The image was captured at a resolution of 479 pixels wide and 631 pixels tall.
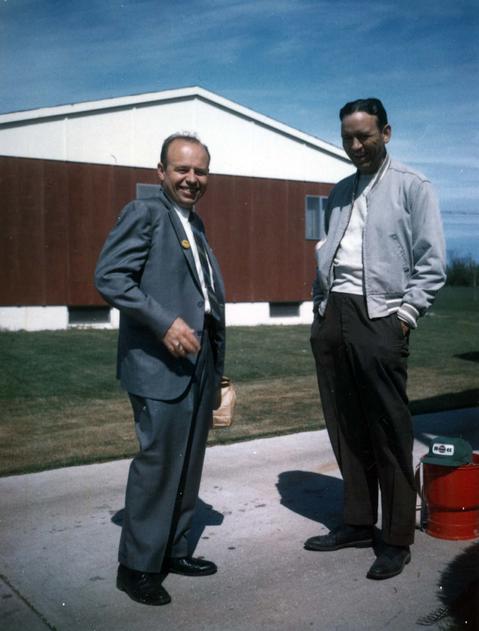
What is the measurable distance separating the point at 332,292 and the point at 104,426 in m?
3.79

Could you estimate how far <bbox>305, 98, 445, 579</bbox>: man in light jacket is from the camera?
3.68m

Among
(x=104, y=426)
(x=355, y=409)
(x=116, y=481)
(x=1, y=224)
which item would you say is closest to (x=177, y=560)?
(x=355, y=409)

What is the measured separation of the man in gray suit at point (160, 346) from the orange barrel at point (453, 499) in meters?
1.35

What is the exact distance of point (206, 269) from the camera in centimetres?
369

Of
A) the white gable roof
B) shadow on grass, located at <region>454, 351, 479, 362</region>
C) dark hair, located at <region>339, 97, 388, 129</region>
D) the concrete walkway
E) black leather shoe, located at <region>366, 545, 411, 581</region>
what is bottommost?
shadow on grass, located at <region>454, 351, 479, 362</region>

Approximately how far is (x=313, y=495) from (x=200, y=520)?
871mm

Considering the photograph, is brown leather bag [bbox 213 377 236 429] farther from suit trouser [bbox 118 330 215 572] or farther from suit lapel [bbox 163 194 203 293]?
suit lapel [bbox 163 194 203 293]

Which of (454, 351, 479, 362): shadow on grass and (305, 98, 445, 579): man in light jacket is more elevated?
(305, 98, 445, 579): man in light jacket

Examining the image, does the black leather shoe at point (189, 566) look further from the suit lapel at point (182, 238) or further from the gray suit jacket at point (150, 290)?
the suit lapel at point (182, 238)

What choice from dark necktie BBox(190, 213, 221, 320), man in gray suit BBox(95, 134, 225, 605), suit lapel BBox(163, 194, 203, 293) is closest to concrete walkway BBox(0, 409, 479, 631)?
man in gray suit BBox(95, 134, 225, 605)

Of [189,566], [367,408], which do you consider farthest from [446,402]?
[189,566]

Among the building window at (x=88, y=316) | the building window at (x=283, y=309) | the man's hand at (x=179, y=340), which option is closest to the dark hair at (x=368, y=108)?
the man's hand at (x=179, y=340)

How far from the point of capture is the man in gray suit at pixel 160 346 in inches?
131

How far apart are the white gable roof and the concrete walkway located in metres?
12.9
